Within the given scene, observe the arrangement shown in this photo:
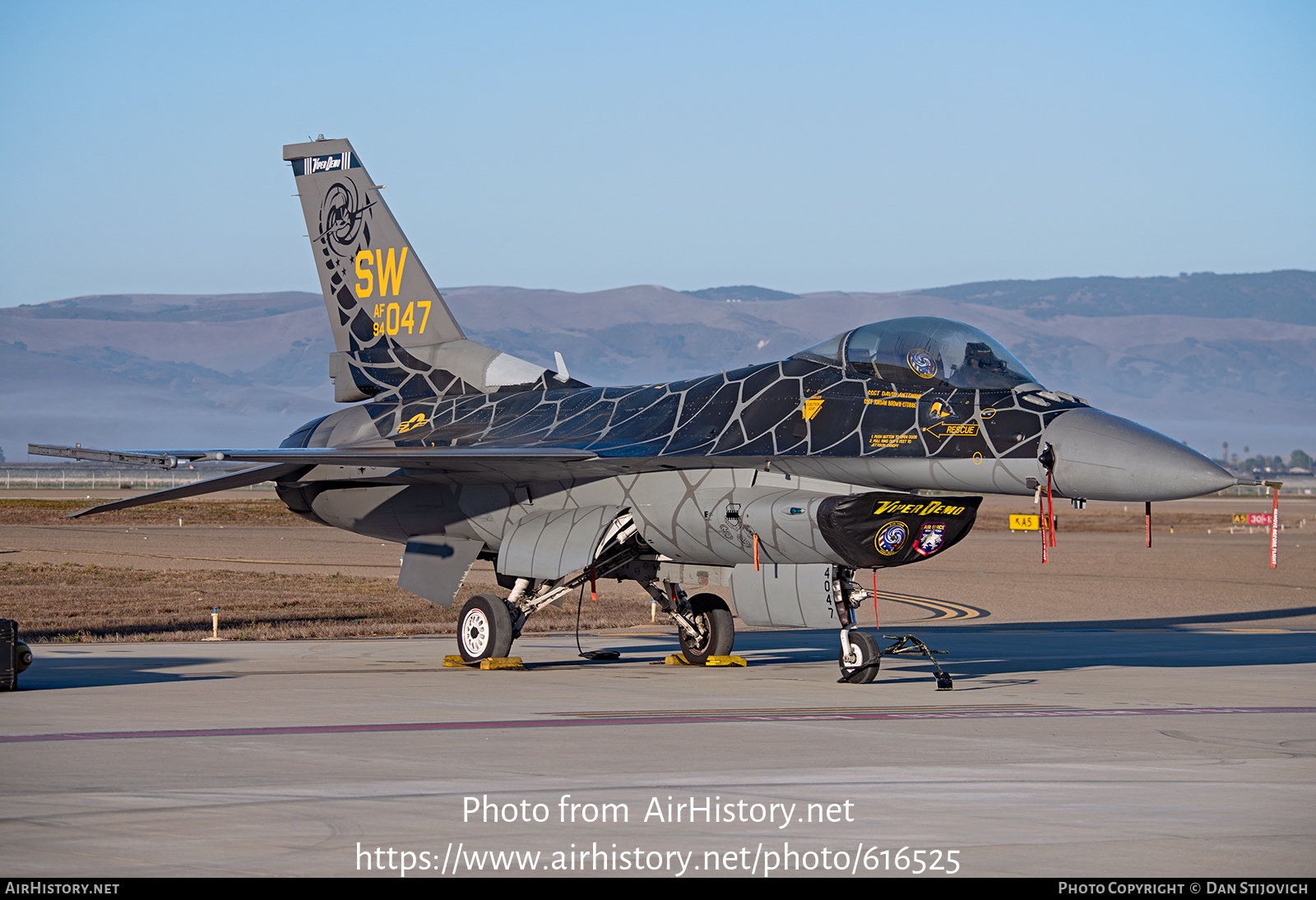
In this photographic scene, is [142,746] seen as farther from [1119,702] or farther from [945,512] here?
[1119,702]

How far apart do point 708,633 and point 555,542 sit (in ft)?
8.90

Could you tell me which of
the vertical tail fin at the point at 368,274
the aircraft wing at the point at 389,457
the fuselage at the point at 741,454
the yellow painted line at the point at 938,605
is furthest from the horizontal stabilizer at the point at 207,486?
the yellow painted line at the point at 938,605

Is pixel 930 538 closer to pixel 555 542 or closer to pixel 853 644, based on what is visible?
pixel 853 644

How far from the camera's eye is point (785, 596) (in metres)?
15.3

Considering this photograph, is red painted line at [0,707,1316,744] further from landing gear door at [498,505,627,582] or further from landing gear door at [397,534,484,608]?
landing gear door at [397,534,484,608]

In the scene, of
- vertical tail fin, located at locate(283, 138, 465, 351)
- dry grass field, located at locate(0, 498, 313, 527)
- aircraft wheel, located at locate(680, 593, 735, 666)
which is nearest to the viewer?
aircraft wheel, located at locate(680, 593, 735, 666)

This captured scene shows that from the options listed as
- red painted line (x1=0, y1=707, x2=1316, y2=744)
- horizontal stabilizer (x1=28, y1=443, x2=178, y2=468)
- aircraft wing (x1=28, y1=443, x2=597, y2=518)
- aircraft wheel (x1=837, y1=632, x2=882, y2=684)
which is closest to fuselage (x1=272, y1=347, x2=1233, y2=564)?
aircraft wing (x1=28, y1=443, x2=597, y2=518)

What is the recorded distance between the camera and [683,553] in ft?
53.7

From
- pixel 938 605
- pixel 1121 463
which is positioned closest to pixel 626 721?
pixel 1121 463

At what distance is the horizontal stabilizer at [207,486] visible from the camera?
17.4m

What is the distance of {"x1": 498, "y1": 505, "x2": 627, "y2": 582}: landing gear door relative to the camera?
16375 millimetres

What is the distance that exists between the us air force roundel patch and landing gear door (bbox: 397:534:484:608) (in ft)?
18.9

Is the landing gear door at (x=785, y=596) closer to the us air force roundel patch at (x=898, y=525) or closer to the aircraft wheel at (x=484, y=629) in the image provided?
the us air force roundel patch at (x=898, y=525)
